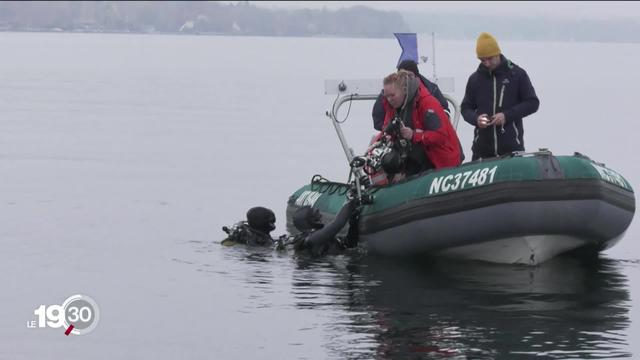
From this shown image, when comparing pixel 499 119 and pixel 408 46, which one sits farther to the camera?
pixel 408 46

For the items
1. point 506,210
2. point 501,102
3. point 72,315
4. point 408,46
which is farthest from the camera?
point 408,46

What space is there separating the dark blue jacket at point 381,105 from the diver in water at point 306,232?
0.74m

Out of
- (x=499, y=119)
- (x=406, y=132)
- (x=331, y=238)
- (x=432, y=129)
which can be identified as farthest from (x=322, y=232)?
(x=499, y=119)

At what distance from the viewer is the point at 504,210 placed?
13148 mm

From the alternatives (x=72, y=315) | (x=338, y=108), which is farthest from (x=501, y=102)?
(x=72, y=315)

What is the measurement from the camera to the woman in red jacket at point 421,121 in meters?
13.7

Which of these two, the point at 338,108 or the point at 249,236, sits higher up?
the point at 338,108

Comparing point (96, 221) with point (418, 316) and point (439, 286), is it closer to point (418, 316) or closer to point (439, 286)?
point (439, 286)

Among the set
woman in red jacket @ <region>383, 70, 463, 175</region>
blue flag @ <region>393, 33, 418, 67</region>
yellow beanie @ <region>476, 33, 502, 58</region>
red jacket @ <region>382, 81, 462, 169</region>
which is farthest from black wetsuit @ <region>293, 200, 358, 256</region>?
blue flag @ <region>393, 33, 418, 67</region>

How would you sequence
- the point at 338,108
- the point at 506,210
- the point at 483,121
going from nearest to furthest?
the point at 506,210 → the point at 483,121 → the point at 338,108

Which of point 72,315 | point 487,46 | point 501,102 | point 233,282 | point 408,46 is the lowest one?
point 72,315

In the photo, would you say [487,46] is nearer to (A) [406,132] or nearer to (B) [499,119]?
(B) [499,119]

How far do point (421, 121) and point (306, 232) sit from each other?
5.14 ft

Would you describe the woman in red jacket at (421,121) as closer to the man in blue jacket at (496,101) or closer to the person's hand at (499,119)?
the man in blue jacket at (496,101)
